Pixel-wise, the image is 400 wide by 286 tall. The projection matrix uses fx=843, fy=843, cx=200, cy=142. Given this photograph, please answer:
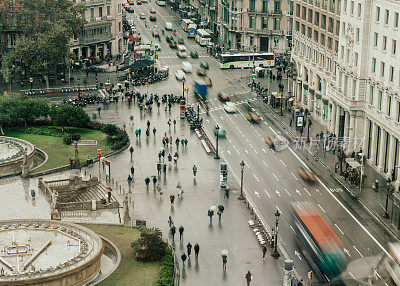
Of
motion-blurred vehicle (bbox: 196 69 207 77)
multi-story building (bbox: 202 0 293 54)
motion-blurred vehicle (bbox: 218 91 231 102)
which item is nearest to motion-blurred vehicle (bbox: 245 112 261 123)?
motion-blurred vehicle (bbox: 218 91 231 102)

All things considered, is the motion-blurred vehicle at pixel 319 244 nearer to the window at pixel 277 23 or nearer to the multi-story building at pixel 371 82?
the multi-story building at pixel 371 82

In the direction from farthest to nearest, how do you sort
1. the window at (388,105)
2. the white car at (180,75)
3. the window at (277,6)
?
the window at (277,6)
the white car at (180,75)
the window at (388,105)

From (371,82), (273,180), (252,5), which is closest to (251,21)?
(252,5)

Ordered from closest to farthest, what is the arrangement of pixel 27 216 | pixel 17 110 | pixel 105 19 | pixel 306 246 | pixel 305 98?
pixel 306 246 < pixel 27 216 < pixel 17 110 < pixel 305 98 < pixel 105 19

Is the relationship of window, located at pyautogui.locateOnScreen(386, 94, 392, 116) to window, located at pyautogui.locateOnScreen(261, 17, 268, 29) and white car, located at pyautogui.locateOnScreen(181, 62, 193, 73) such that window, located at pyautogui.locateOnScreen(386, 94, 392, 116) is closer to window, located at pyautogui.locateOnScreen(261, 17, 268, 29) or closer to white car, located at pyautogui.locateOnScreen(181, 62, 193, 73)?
white car, located at pyautogui.locateOnScreen(181, 62, 193, 73)

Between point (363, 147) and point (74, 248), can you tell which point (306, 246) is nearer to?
point (74, 248)

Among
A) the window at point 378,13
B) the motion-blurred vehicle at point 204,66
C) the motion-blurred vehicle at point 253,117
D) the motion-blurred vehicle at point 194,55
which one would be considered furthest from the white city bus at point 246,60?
the window at point 378,13

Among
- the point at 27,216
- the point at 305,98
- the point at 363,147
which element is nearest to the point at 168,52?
the point at 305,98
